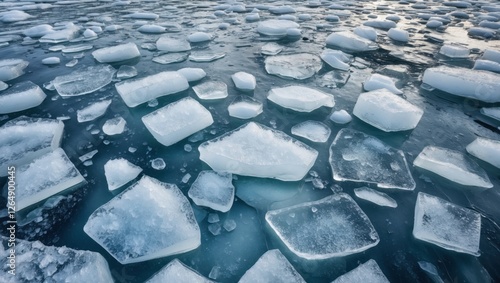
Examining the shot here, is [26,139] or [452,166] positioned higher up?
[452,166]

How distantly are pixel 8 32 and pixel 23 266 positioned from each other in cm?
341

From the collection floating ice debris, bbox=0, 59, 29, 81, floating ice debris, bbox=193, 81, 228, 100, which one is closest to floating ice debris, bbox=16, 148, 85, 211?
floating ice debris, bbox=193, 81, 228, 100

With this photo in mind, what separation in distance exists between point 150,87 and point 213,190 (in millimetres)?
938

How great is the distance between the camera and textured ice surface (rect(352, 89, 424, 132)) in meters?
1.46

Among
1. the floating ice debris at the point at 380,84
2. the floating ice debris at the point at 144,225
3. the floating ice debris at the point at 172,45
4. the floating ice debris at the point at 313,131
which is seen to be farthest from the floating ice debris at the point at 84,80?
the floating ice debris at the point at 380,84

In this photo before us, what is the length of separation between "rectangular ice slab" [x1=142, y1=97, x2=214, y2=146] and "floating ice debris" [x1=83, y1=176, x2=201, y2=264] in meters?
0.34

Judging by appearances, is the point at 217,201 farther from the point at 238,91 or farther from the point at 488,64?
the point at 488,64

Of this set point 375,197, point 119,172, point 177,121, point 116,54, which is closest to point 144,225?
point 119,172

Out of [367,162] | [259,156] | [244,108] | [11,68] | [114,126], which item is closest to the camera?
[259,156]

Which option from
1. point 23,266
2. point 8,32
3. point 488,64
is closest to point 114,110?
point 23,266

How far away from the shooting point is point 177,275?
814 millimetres

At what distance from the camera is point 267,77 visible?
199 cm

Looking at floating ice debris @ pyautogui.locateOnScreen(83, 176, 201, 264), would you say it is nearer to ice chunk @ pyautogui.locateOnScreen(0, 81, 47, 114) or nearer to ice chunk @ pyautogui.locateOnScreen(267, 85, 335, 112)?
ice chunk @ pyautogui.locateOnScreen(267, 85, 335, 112)

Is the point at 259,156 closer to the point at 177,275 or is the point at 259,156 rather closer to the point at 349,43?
the point at 177,275
